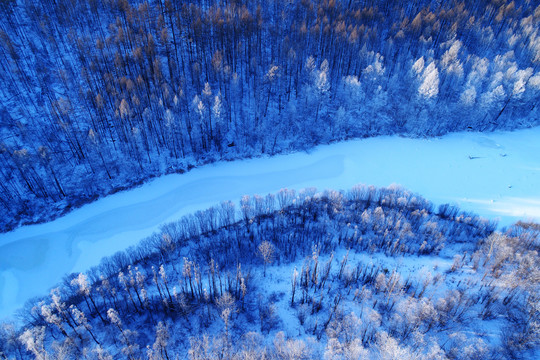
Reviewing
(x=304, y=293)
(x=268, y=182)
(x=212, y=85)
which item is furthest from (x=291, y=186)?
(x=212, y=85)

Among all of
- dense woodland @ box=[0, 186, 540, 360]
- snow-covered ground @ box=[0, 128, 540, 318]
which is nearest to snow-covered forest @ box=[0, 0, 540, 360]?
dense woodland @ box=[0, 186, 540, 360]

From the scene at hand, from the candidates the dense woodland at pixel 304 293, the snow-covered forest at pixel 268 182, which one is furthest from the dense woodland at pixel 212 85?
the dense woodland at pixel 304 293

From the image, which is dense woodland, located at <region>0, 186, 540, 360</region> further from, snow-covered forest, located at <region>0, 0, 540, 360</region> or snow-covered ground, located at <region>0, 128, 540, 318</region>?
snow-covered ground, located at <region>0, 128, 540, 318</region>

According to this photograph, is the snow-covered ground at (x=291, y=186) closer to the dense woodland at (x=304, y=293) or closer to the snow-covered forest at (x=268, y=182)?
the snow-covered forest at (x=268, y=182)

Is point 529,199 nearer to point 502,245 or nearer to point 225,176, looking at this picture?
point 502,245

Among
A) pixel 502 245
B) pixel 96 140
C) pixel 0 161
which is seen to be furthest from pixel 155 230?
pixel 502 245
